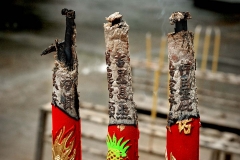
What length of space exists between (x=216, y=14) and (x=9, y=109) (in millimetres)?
3118

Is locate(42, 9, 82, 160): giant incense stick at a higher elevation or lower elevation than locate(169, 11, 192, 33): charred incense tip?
lower

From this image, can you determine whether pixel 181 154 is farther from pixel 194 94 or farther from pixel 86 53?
pixel 86 53

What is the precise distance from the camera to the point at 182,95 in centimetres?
88

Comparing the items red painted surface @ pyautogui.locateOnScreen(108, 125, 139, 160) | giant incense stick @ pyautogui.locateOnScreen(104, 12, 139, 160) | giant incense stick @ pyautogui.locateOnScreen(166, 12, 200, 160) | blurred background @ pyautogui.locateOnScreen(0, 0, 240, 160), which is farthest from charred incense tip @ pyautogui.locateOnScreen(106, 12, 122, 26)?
blurred background @ pyautogui.locateOnScreen(0, 0, 240, 160)

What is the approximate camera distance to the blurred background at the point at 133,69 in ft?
8.78

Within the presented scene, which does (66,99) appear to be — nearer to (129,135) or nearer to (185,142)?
(129,135)

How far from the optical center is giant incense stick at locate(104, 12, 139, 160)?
89 centimetres

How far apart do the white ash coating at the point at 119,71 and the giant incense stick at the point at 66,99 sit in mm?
89

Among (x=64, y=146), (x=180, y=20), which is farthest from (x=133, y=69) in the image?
(x=180, y=20)

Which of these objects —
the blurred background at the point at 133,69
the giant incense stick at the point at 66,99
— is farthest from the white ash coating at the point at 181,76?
the blurred background at the point at 133,69

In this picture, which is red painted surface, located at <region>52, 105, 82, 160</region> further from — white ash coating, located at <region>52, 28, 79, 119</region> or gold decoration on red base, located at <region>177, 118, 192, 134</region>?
gold decoration on red base, located at <region>177, 118, 192, 134</region>

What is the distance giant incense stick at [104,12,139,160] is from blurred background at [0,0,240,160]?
2.52 ft

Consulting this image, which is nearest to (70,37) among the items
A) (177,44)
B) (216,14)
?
(177,44)

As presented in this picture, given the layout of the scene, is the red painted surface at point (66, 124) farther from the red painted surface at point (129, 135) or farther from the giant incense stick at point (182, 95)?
the giant incense stick at point (182, 95)
